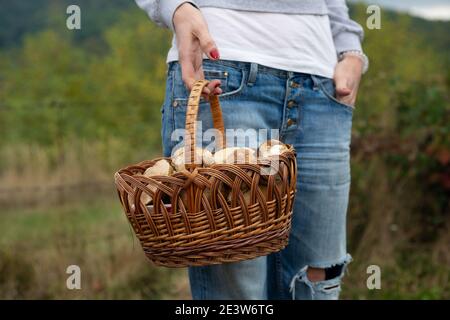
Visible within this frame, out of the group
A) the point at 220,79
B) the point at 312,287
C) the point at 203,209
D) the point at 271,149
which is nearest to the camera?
the point at 203,209

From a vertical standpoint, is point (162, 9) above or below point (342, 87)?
above

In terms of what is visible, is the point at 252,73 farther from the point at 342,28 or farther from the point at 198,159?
the point at 342,28

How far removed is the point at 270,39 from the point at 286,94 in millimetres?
144

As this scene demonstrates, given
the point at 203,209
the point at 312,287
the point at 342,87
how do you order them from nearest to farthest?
the point at 203,209 → the point at 342,87 → the point at 312,287

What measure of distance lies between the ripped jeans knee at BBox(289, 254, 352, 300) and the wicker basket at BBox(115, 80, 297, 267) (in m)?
0.49

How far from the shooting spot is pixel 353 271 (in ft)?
12.0

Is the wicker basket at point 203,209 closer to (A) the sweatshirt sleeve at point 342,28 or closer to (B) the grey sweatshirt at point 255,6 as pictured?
(B) the grey sweatshirt at point 255,6

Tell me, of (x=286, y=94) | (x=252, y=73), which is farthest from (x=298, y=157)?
(x=252, y=73)

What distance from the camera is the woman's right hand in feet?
5.40

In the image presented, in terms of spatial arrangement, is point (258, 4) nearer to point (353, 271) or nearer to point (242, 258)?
point (242, 258)

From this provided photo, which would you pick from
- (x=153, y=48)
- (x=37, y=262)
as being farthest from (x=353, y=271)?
(x=153, y=48)

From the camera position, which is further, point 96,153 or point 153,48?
point 153,48

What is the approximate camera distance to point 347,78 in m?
1.94
